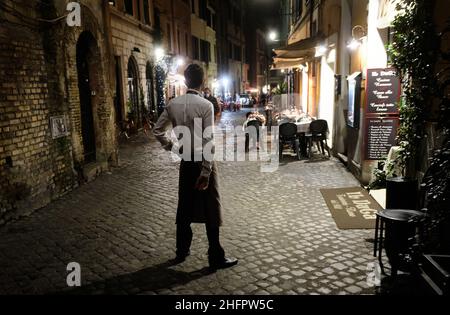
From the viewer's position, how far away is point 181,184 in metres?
4.37

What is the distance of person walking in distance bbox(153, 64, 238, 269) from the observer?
416cm

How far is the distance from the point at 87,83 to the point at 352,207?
719cm

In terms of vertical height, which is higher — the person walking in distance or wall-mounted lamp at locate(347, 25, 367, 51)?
wall-mounted lamp at locate(347, 25, 367, 51)

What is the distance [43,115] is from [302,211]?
17.0 feet

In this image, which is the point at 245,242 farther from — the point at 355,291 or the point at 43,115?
the point at 43,115

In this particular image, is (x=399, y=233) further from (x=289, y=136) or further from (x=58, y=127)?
(x=289, y=136)

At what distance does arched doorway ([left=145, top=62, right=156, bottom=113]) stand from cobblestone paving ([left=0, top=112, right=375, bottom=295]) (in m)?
13.4

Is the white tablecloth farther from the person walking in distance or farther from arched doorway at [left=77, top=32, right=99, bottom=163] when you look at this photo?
the person walking in distance

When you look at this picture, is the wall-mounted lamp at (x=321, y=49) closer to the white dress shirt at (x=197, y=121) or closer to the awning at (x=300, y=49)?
the awning at (x=300, y=49)

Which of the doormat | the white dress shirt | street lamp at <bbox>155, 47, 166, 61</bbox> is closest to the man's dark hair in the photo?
the white dress shirt

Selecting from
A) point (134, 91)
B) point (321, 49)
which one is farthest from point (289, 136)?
point (134, 91)

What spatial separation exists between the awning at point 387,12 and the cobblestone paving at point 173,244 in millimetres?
3249

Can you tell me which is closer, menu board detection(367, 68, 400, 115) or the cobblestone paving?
the cobblestone paving
